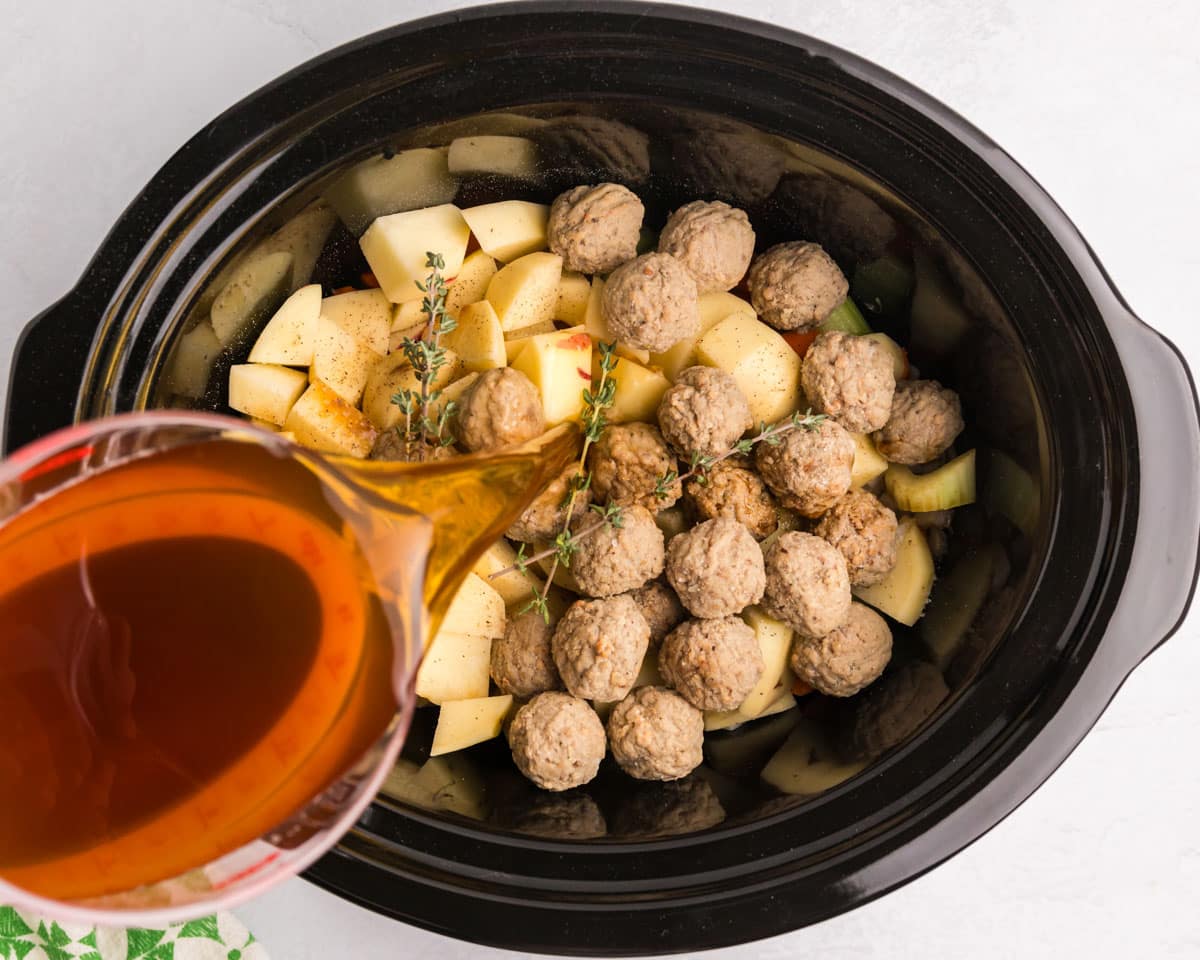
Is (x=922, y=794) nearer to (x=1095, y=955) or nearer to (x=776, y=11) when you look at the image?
(x=1095, y=955)

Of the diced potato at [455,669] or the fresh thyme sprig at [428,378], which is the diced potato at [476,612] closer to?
the diced potato at [455,669]

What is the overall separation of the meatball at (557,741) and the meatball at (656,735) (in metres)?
0.04

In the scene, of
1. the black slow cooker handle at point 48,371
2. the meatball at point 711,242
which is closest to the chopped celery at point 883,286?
the meatball at point 711,242

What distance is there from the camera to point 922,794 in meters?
1.62

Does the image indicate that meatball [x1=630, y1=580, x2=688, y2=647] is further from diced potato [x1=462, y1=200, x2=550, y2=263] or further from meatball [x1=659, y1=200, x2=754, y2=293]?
diced potato [x1=462, y1=200, x2=550, y2=263]

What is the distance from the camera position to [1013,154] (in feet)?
7.13

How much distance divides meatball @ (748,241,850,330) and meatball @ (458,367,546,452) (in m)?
0.48

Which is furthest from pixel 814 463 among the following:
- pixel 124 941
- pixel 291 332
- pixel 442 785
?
pixel 124 941

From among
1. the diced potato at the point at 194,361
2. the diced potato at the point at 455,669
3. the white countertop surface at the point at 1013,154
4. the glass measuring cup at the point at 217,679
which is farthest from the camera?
the white countertop surface at the point at 1013,154

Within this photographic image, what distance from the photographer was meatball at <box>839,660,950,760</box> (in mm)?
1707

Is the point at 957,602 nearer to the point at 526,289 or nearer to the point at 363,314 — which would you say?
the point at 526,289

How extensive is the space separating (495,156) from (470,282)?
0.23 m

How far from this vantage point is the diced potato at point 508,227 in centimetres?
185

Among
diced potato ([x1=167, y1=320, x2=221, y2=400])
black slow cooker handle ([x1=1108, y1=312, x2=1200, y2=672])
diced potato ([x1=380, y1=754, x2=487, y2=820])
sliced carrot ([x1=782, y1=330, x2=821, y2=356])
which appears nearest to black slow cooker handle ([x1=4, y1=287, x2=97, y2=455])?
diced potato ([x1=167, y1=320, x2=221, y2=400])
